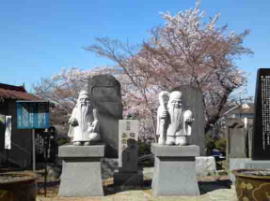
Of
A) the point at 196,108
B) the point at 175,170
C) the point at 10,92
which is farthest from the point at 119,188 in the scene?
the point at 10,92

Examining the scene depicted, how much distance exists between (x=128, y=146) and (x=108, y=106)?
213 cm

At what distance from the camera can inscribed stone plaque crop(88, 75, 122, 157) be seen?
13.3 meters

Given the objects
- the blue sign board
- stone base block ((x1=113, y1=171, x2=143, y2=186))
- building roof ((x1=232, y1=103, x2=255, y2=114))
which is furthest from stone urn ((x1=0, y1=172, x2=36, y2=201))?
building roof ((x1=232, y1=103, x2=255, y2=114))

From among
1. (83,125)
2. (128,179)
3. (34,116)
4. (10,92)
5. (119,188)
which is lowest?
(119,188)

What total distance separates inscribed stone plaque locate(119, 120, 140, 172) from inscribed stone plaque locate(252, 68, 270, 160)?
340cm

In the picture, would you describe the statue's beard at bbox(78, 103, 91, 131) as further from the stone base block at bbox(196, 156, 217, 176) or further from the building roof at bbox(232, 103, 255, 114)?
the building roof at bbox(232, 103, 255, 114)

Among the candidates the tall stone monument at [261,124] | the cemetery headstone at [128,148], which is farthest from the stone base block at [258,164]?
the cemetery headstone at [128,148]

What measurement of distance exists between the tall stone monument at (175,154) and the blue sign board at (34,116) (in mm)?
2919

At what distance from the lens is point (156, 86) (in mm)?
21750

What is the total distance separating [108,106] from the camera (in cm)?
1333

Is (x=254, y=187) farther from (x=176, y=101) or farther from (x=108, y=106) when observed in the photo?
(x=108, y=106)

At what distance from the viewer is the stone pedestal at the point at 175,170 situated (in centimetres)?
916

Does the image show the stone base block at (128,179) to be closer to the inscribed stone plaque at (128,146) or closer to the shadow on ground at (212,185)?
the inscribed stone plaque at (128,146)

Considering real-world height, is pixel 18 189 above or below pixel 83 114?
below
